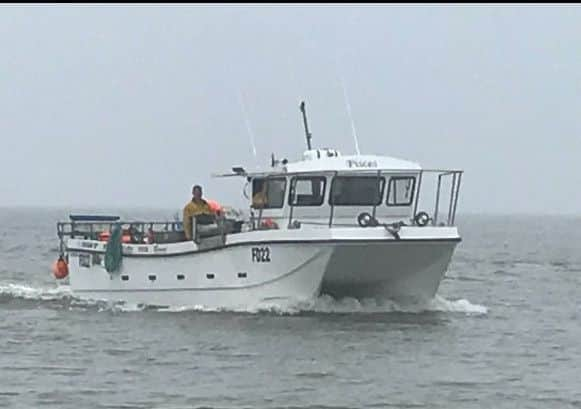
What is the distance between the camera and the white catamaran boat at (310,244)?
2494 cm

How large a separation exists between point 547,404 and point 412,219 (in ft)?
29.0

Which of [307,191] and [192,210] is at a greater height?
[307,191]

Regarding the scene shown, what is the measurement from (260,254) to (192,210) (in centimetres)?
221

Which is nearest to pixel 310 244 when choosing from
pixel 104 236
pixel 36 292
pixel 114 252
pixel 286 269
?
pixel 286 269

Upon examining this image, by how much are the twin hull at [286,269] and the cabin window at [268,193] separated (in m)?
1.49

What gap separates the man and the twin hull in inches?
17.6

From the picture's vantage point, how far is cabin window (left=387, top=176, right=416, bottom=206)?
2631cm

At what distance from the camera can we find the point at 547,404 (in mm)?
17875

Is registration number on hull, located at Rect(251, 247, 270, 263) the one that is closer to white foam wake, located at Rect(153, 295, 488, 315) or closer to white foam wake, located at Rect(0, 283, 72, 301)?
white foam wake, located at Rect(153, 295, 488, 315)

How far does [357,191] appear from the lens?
26.1 m

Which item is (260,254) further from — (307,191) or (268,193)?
(268,193)

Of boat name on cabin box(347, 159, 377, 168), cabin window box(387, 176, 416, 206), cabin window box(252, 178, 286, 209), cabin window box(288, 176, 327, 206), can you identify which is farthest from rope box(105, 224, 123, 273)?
cabin window box(387, 176, 416, 206)

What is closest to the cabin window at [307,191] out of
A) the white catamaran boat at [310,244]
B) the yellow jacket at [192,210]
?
the white catamaran boat at [310,244]

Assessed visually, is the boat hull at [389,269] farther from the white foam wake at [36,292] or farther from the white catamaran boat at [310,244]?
the white foam wake at [36,292]
